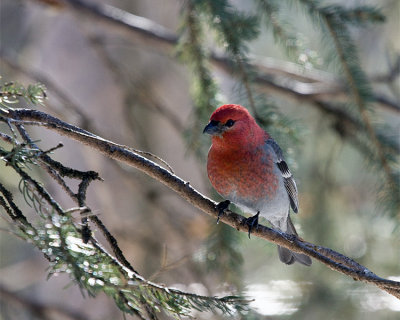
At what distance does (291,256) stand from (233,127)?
35.3 inches

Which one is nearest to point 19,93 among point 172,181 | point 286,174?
point 172,181

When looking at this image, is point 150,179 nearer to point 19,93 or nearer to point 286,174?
point 286,174

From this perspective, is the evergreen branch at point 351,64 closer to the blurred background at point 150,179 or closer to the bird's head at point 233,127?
the bird's head at point 233,127

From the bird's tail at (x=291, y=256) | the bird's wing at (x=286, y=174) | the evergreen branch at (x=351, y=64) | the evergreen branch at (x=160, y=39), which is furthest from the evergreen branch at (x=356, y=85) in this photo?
the evergreen branch at (x=160, y=39)

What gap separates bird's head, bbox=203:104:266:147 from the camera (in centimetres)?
277

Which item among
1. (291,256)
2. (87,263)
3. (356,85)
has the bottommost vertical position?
(87,263)

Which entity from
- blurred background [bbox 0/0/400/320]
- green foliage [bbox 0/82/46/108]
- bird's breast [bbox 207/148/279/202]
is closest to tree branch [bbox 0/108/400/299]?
green foliage [bbox 0/82/46/108]

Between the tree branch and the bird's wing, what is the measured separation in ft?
3.24

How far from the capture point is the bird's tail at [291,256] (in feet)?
9.85

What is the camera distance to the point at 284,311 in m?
3.48

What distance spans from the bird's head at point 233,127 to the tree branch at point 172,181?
879 millimetres

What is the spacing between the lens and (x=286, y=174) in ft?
10.1

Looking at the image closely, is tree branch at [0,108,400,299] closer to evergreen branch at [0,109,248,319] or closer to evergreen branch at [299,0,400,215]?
evergreen branch at [0,109,248,319]

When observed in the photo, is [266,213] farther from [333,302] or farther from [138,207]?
[138,207]
